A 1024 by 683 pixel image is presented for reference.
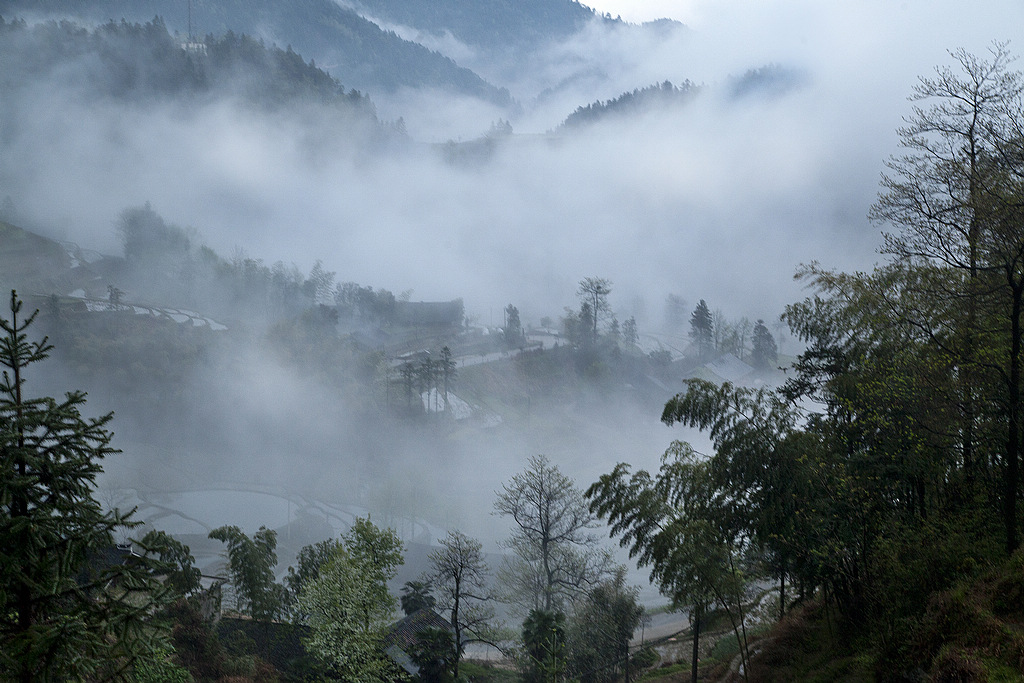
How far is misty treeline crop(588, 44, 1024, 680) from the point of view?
27.2ft

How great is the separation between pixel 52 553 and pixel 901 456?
1276 centimetres

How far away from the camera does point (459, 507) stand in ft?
244

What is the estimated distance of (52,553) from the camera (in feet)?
19.1

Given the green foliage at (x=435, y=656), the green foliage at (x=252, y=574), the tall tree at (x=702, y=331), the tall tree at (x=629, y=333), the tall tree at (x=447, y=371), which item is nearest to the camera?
the green foliage at (x=435, y=656)

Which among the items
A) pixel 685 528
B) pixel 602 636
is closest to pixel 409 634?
pixel 602 636

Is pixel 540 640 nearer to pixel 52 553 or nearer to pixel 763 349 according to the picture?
pixel 52 553

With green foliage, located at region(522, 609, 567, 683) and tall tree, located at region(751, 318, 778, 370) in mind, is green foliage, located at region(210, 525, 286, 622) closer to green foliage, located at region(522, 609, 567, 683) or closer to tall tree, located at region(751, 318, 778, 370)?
green foliage, located at region(522, 609, 567, 683)

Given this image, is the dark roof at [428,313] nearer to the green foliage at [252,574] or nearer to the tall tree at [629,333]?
the tall tree at [629,333]

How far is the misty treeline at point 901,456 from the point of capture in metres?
8.28

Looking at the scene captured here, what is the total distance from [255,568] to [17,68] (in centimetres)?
24162

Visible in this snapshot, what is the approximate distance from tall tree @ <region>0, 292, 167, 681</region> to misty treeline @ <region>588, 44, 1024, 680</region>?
30.0ft

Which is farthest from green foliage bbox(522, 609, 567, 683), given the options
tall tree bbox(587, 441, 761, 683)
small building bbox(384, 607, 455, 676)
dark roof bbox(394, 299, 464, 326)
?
dark roof bbox(394, 299, 464, 326)

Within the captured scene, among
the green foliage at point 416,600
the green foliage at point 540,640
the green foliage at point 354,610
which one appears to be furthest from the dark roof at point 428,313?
the green foliage at point 540,640

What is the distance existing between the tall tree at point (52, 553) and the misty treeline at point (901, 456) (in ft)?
30.0
